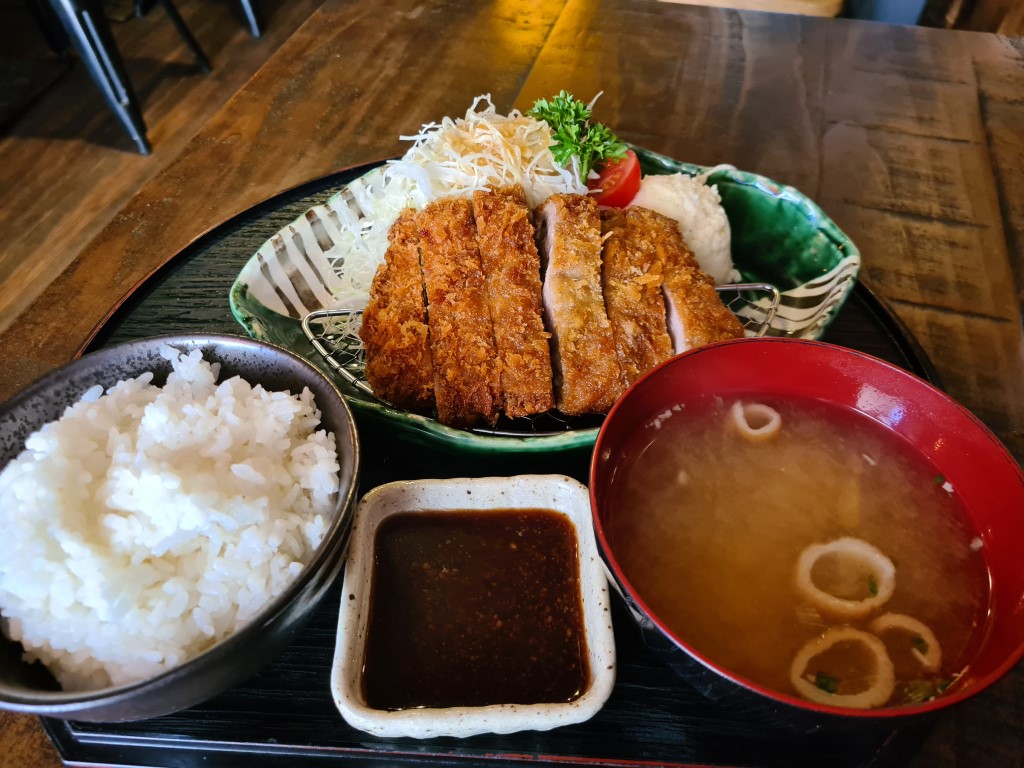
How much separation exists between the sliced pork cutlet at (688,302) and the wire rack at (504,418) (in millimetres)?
157

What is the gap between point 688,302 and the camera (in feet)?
6.35

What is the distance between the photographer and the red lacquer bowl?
104 centimetres

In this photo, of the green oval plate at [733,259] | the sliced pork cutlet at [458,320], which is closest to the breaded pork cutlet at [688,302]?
the green oval plate at [733,259]

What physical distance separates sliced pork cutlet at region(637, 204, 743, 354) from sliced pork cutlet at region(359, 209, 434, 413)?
2.30 ft

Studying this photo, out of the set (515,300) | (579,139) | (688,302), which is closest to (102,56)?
(579,139)

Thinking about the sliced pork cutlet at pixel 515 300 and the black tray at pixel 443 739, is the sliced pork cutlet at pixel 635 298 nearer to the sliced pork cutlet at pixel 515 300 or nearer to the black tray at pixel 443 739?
the sliced pork cutlet at pixel 515 300

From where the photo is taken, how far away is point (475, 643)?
1.37m

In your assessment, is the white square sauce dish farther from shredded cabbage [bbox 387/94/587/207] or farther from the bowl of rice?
shredded cabbage [bbox 387/94/587/207]

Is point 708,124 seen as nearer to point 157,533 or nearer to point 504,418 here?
point 504,418

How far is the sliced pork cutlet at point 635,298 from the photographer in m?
1.91

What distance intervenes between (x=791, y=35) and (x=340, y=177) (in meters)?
2.63

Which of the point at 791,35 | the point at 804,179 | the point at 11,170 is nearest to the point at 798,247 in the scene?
the point at 804,179

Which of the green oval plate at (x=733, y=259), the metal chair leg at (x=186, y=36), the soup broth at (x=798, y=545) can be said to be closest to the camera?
the soup broth at (x=798, y=545)

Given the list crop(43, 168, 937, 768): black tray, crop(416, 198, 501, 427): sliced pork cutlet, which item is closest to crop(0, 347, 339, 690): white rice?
crop(43, 168, 937, 768): black tray
